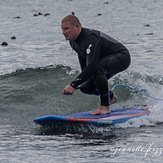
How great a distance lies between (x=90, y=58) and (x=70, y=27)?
56 cm

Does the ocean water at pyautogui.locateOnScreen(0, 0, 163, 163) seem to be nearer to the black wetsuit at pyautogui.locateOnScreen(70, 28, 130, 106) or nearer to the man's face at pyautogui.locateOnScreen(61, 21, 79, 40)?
the black wetsuit at pyautogui.locateOnScreen(70, 28, 130, 106)

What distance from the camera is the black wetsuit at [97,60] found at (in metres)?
5.63

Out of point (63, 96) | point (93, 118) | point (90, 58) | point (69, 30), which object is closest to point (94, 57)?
point (90, 58)

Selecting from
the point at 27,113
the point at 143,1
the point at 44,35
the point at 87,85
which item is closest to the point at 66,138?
the point at 87,85

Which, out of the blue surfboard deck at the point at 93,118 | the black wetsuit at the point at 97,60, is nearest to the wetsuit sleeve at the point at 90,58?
the black wetsuit at the point at 97,60

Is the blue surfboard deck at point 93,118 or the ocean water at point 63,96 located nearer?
the ocean water at point 63,96

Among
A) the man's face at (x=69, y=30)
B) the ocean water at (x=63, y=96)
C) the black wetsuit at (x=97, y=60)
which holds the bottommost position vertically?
the ocean water at (x=63, y=96)

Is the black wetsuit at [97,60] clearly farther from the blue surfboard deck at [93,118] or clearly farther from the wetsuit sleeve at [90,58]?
the blue surfboard deck at [93,118]

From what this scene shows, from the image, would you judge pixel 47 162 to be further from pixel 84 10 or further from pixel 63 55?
pixel 84 10

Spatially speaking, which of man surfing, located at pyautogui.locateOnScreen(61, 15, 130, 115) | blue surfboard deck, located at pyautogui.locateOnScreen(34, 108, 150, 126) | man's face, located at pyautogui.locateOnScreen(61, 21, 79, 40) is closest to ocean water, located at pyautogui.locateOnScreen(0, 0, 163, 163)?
blue surfboard deck, located at pyautogui.locateOnScreen(34, 108, 150, 126)

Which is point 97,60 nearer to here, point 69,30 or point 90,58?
point 90,58

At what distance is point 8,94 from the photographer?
26.7ft

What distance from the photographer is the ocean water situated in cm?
459

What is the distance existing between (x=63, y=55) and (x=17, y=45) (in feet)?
8.18
